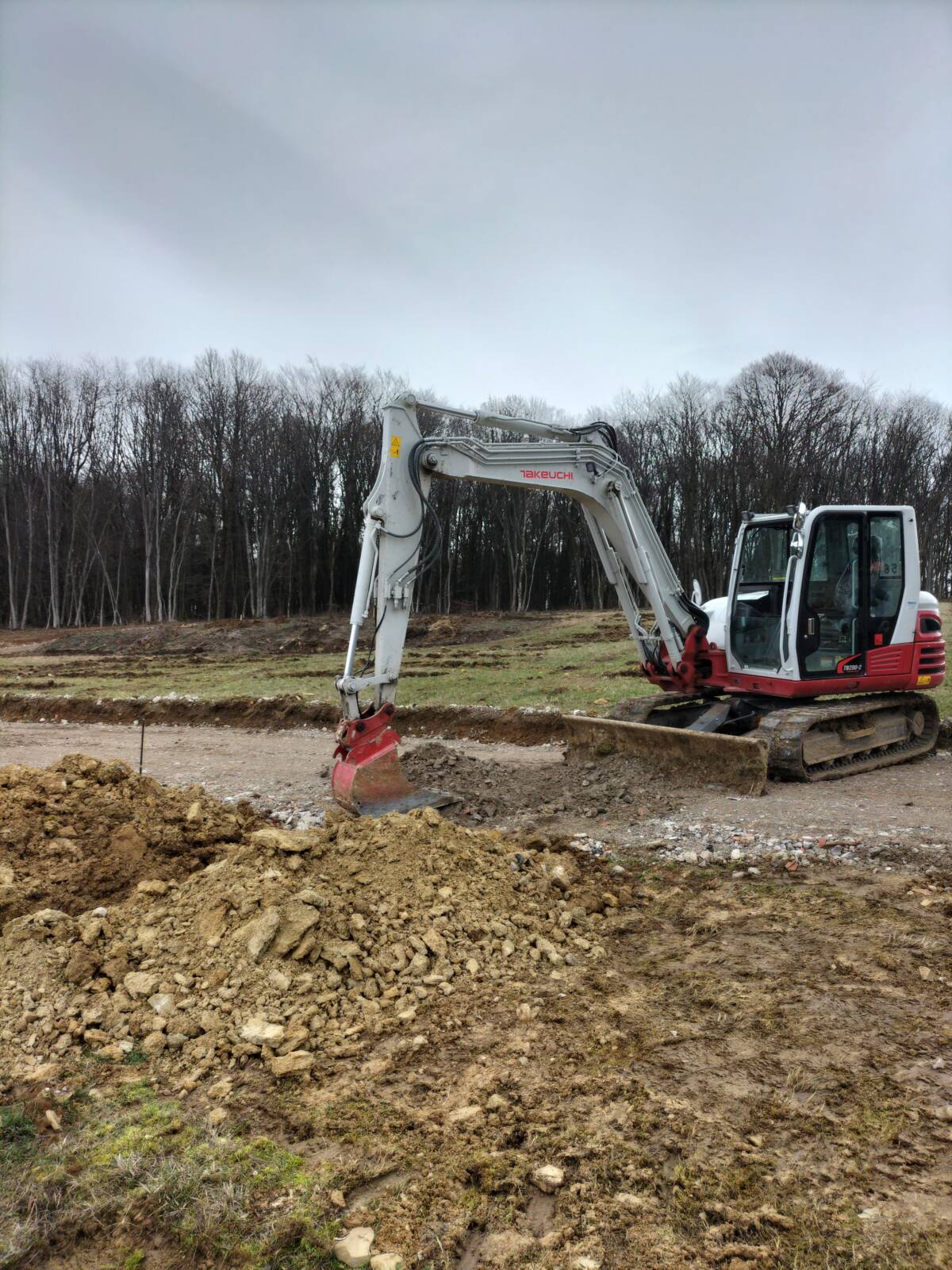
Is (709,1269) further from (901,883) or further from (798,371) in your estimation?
(798,371)

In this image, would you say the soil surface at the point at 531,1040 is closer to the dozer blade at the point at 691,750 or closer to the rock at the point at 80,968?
the rock at the point at 80,968

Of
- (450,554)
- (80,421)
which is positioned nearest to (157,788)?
(450,554)

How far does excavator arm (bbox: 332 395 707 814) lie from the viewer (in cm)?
716

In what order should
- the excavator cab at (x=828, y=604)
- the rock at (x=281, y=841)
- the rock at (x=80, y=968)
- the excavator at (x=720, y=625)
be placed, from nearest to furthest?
the rock at (x=80, y=968)
the rock at (x=281, y=841)
the excavator at (x=720, y=625)
the excavator cab at (x=828, y=604)

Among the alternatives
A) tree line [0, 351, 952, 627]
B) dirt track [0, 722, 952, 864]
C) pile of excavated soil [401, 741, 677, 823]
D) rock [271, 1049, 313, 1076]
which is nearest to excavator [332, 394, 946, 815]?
pile of excavated soil [401, 741, 677, 823]

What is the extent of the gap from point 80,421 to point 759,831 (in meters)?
47.9

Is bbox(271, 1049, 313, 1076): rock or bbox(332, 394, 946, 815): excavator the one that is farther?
bbox(332, 394, 946, 815): excavator

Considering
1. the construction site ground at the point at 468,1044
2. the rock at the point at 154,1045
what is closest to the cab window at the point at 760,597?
the construction site ground at the point at 468,1044

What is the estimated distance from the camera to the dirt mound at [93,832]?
5.29 meters

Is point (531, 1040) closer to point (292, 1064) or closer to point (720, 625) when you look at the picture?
point (292, 1064)

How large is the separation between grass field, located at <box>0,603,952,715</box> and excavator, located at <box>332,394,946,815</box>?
11.2 feet

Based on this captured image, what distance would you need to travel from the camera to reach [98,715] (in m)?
15.9

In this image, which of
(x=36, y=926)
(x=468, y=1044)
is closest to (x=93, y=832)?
(x=36, y=926)

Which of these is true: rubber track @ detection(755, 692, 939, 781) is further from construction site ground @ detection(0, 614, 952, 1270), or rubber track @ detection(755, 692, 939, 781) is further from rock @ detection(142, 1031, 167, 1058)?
rock @ detection(142, 1031, 167, 1058)
